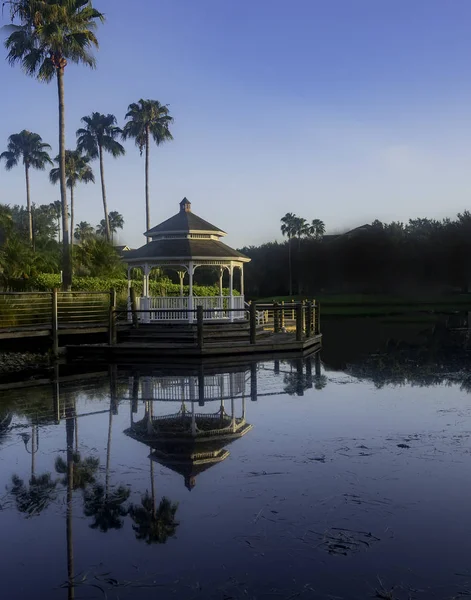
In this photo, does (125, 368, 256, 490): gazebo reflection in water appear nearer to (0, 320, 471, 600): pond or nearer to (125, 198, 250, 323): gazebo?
(0, 320, 471, 600): pond

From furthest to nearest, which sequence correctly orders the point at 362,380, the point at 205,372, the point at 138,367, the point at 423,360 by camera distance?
the point at 423,360 < the point at 138,367 < the point at 205,372 < the point at 362,380

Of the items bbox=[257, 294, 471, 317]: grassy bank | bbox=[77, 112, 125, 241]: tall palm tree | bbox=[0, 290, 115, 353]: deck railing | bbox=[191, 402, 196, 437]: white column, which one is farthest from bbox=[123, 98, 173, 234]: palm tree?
bbox=[191, 402, 196, 437]: white column

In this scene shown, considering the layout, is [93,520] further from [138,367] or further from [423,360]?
[423,360]

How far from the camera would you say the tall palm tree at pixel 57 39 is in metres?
27.8

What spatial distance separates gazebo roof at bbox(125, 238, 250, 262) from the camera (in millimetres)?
24766

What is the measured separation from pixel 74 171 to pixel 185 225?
35.6 metres

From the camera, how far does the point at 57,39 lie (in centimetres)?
2822

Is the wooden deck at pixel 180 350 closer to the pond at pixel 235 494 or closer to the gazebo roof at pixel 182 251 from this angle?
the gazebo roof at pixel 182 251

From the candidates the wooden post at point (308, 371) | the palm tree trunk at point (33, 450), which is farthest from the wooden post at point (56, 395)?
the wooden post at point (308, 371)

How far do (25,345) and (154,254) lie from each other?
20.4ft

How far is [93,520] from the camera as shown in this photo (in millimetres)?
6543

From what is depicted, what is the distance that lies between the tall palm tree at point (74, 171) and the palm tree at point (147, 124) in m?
7.27

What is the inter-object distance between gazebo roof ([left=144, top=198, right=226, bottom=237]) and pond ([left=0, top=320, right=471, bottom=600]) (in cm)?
1268

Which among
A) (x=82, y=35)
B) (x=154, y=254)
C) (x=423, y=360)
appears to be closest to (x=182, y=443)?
(x=423, y=360)
